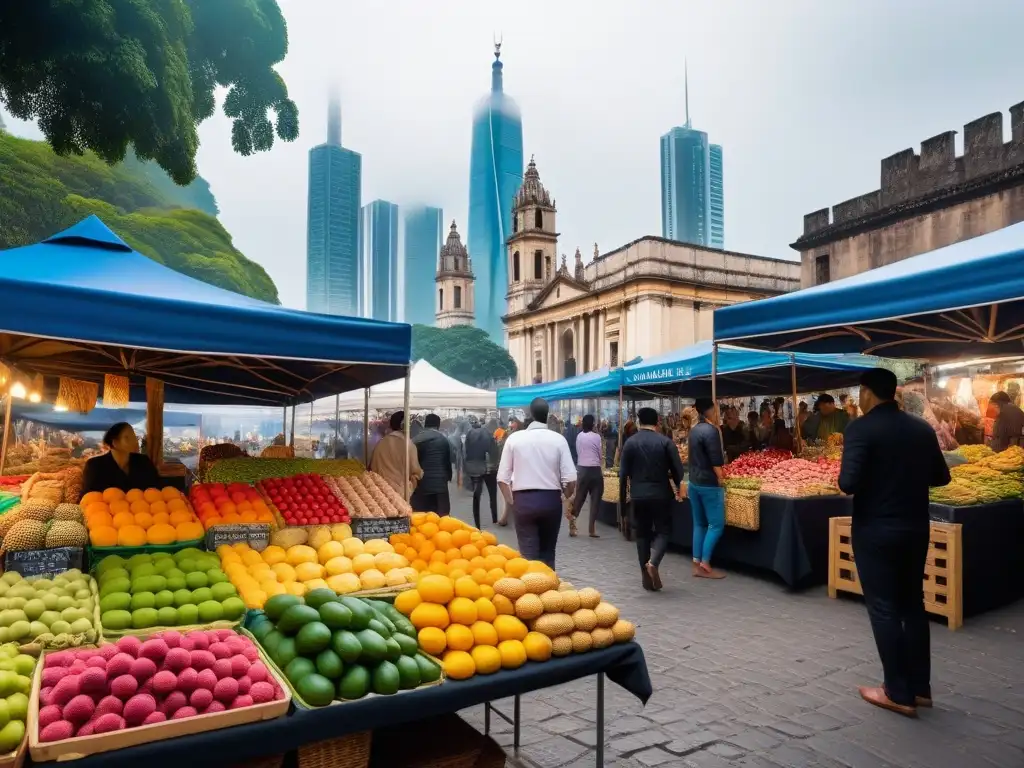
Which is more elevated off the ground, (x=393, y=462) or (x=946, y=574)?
(x=393, y=462)

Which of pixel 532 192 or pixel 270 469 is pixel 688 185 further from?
pixel 270 469

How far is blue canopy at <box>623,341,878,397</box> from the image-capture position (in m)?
9.71

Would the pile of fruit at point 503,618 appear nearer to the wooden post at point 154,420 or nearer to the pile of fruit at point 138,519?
the pile of fruit at point 138,519

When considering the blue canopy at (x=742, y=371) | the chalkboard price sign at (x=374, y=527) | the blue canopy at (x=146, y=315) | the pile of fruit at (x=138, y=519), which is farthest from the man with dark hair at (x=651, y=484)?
the pile of fruit at (x=138, y=519)

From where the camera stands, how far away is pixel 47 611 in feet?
8.95

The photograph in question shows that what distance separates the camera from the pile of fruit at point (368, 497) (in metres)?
4.66

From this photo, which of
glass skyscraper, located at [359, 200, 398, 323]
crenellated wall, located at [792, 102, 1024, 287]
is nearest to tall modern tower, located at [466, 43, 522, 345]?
glass skyscraper, located at [359, 200, 398, 323]

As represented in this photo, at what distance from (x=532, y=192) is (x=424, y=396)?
52874 mm

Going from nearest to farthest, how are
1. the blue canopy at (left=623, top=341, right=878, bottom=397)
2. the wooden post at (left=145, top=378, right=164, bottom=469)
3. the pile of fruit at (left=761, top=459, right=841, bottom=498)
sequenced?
the pile of fruit at (left=761, top=459, right=841, bottom=498) < the wooden post at (left=145, top=378, right=164, bottom=469) < the blue canopy at (left=623, top=341, right=878, bottom=397)

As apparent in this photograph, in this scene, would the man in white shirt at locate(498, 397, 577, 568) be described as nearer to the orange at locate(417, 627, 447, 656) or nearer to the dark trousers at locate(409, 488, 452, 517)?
the orange at locate(417, 627, 447, 656)

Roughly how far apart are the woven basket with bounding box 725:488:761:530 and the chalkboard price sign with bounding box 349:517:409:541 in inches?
170

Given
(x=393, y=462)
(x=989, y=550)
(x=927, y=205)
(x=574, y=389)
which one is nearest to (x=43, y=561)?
(x=393, y=462)

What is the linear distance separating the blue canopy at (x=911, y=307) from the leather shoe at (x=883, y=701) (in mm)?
2558

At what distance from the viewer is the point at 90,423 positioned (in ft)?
62.4
